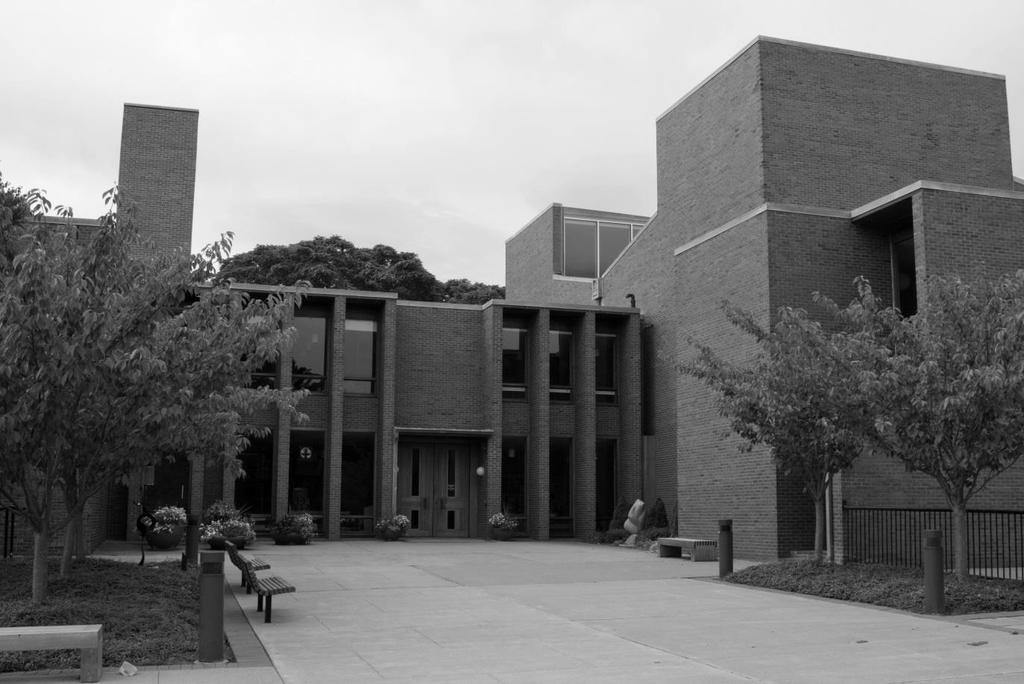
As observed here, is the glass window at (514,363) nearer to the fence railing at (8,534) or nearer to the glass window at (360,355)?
the glass window at (360,355)

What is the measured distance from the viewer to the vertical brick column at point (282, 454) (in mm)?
27641

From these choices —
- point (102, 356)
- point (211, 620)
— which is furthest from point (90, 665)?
point (102, 356)

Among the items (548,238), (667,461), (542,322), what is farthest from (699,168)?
(548,238)

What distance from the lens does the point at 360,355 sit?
97.7ft

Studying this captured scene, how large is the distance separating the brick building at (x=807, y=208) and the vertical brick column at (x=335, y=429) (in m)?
9.29

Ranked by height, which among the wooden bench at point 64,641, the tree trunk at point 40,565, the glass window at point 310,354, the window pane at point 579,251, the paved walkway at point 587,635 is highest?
the window pane at point 579,251

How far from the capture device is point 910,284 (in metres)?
22.2

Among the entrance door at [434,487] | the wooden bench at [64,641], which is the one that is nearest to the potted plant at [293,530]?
the entrance door at [434,487]

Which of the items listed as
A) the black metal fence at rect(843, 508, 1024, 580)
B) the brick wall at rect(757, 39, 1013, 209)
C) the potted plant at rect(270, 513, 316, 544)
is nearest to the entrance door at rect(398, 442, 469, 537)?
the potted plant at rect(270, 513, 316, 544)

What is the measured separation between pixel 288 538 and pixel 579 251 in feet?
55.6

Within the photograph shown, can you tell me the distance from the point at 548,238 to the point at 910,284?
17777mm

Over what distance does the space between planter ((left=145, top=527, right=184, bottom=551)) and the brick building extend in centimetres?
1193

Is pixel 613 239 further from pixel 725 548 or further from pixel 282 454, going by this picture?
pixel 725 548

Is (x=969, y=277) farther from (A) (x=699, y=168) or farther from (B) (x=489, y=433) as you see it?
(B) (x=489, y=433)
